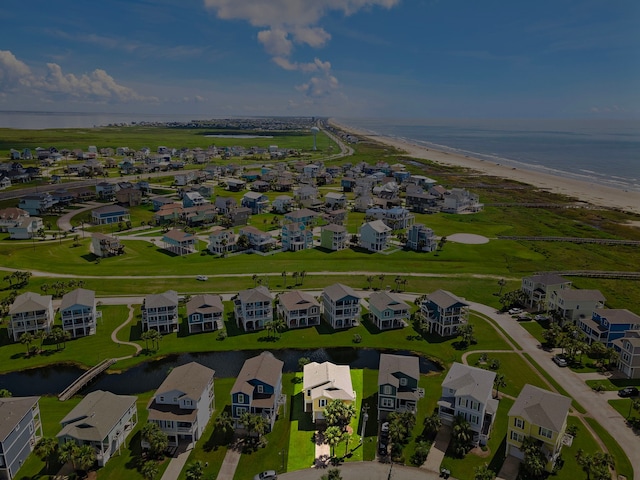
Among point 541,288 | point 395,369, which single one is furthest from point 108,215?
point 541,288

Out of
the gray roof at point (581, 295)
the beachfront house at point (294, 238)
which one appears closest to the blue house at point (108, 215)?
the beachfront house at point (294, 238)

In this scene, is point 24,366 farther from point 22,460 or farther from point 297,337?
point 297,337

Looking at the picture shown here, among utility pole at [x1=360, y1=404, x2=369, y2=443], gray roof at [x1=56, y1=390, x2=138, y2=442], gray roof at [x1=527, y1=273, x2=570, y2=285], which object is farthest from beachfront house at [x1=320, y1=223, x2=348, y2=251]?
gray roof at [x1=56, y1=390, x2=138, y2=442]

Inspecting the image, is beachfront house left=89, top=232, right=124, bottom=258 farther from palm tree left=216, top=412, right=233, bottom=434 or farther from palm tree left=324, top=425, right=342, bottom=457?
palm tree left=324, top=425, right=342, bottom=457

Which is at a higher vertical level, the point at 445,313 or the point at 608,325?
the point at 608,325

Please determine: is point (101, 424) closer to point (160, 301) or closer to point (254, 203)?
point (160, 301)

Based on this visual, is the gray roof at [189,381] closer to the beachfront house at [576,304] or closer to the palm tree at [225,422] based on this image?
the palm tree at [225,422]

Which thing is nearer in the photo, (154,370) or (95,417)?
(95,417)
